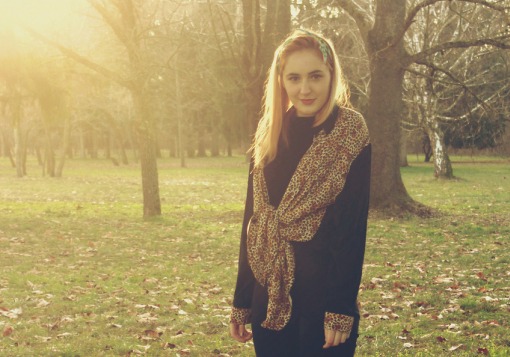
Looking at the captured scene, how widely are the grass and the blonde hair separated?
3.46 metres

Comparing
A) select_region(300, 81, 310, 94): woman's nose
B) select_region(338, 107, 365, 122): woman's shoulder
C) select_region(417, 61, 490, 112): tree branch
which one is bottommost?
select_region(338, 107, 365, 122): woman's shoulder

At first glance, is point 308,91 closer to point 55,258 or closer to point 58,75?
point 55,258

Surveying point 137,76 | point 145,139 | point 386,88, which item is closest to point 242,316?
point 386,88

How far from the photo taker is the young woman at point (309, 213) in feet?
8.23

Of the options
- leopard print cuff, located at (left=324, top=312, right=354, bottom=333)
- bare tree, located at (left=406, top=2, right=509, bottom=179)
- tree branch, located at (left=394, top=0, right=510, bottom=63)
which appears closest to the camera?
leopard print cuff, located at (left=324, top=312, right=354, bottom=333)

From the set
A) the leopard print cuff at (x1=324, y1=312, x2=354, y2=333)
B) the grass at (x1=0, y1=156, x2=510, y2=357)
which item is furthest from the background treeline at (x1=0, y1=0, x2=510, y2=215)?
the leopard print cuff at (x1=324, y1=312, x2=354, y2=333)

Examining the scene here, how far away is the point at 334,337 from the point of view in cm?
246

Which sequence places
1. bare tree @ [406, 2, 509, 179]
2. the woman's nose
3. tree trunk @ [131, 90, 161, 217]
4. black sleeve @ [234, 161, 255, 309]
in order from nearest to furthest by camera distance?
the woman's nose
black sleeve @ [234, 161, 255, 309]
tree trunk @ [131, 90, 161, 217]
bare tree @ [406, 2, 509, 179]

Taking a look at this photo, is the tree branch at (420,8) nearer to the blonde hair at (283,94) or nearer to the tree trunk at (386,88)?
the tree trunk at (386,88)

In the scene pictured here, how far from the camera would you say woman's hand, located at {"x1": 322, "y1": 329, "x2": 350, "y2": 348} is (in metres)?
2.46

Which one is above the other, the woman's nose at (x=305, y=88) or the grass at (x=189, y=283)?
the woman's nose at (x=305, y=88)

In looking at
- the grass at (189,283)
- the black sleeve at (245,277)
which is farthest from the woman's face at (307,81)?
the grass at (189,283)

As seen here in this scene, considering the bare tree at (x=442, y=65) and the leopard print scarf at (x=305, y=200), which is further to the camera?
the bare tree at (x=442, y=65)

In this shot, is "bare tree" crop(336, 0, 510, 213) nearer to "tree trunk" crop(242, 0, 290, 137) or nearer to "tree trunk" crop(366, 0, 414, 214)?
"tree trunk" crop(366, 0, 414, 214)
